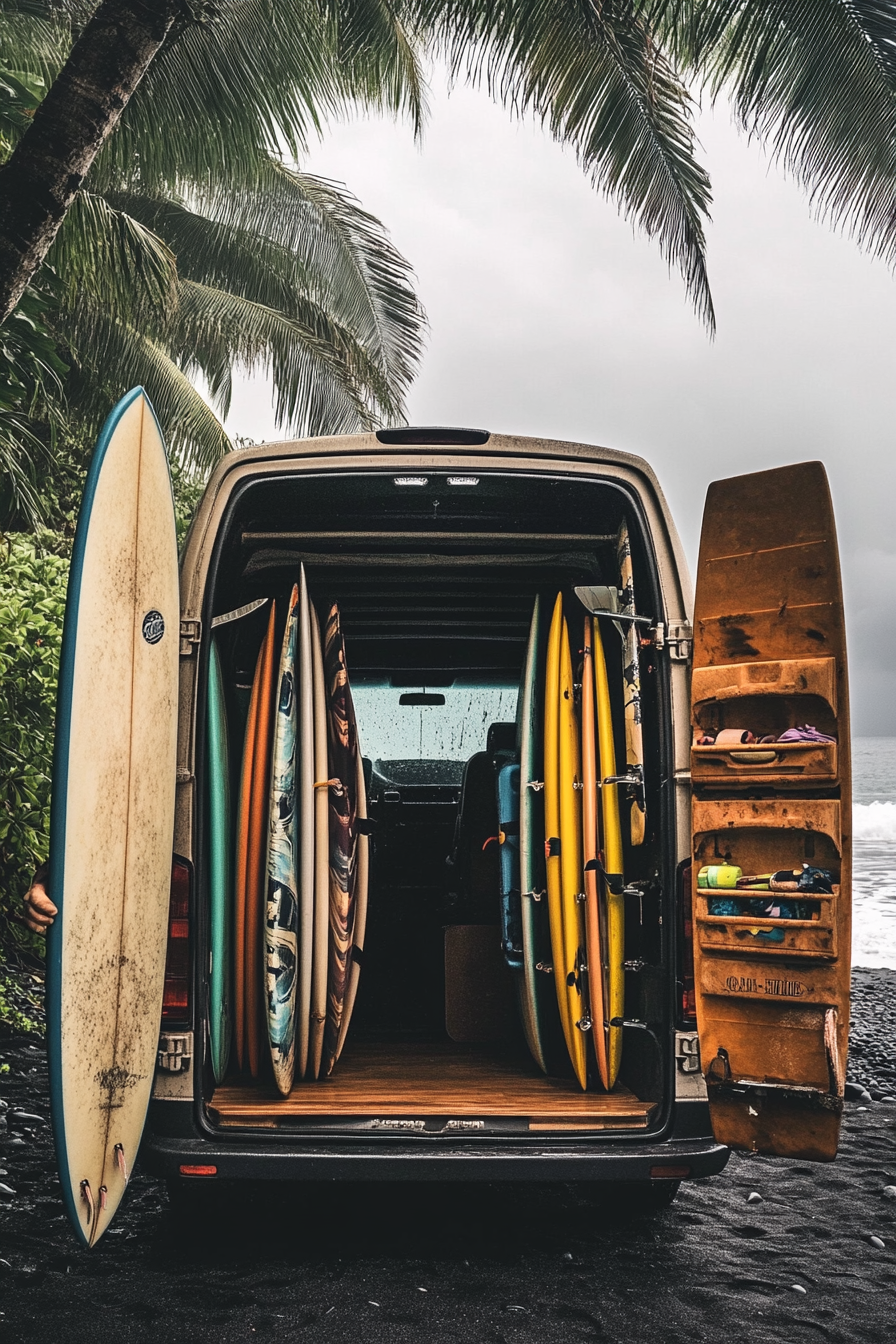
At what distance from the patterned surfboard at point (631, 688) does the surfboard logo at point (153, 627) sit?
134 cm

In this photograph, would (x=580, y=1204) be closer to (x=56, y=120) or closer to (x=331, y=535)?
(x=331, y=535)

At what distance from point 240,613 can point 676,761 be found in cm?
131

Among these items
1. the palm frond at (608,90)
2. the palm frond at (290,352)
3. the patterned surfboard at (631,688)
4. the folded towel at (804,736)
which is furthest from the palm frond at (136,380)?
the folded towel at (804,736)

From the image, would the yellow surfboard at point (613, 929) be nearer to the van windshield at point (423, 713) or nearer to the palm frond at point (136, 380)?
the van windshield at point (423, 713)

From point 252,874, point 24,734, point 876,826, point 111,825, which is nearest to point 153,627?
point 111,825

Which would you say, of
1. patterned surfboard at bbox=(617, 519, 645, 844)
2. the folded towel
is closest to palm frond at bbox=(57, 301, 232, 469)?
patterned surfboard at bbox=(617, 519, 645, 844)

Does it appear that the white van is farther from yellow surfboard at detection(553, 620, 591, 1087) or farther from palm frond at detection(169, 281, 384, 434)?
palm frond at detection(169, 281, 384, 434)

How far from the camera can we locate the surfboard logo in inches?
117

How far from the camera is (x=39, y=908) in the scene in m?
2.60

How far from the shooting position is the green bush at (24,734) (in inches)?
205

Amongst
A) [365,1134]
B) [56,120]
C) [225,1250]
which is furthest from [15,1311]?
[56,120]

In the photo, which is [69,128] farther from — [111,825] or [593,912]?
[593,912]

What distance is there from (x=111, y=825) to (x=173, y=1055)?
629 millimetres

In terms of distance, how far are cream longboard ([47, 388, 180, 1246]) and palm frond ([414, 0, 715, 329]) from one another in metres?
4.89
